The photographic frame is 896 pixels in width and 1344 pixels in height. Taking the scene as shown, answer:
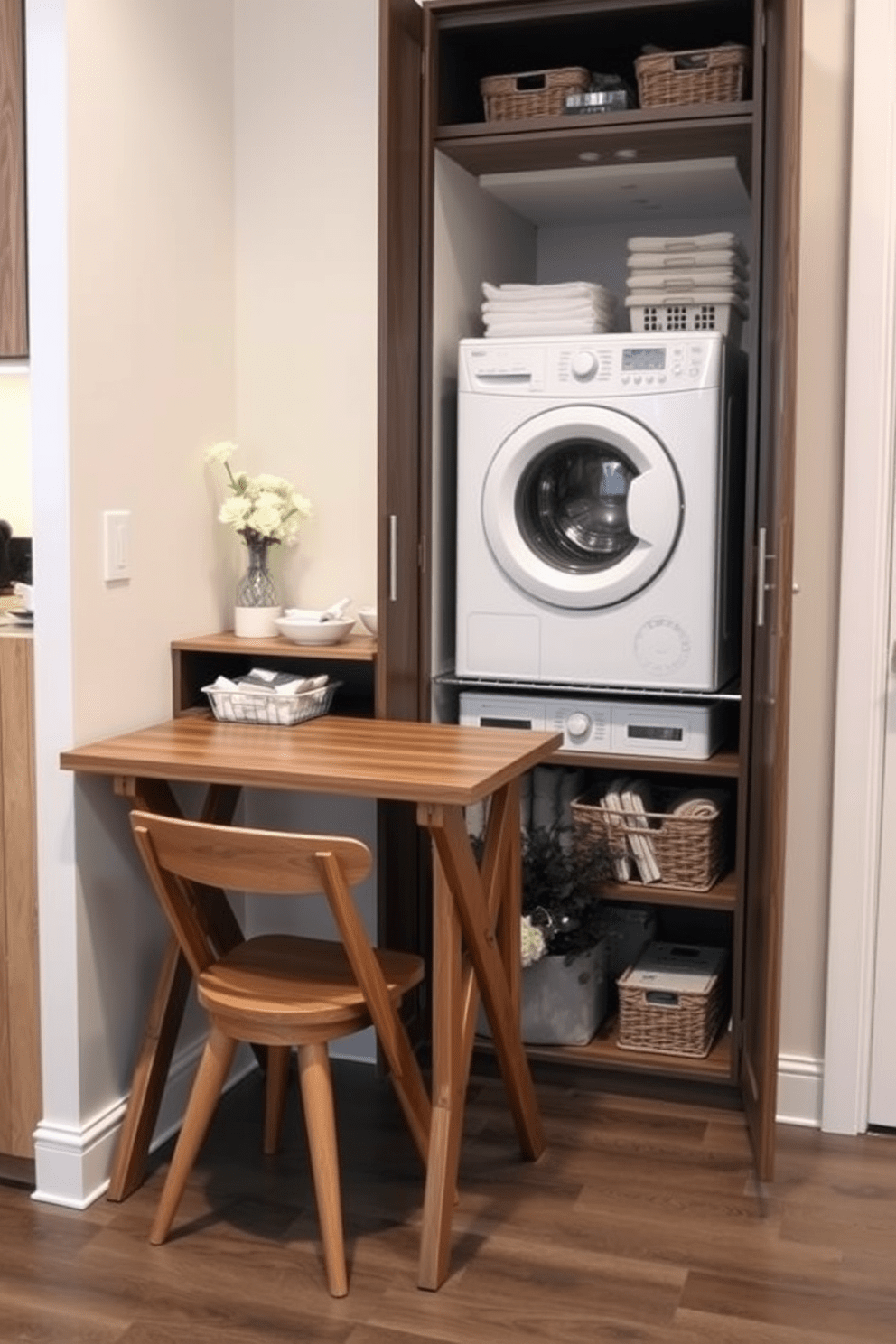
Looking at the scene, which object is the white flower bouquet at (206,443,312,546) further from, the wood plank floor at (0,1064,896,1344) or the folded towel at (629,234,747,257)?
the wood plank floor at (0,1064,896,1344)

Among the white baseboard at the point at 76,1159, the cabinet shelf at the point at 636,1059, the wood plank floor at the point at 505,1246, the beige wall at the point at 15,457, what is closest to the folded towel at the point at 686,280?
the beige wall at the point at 15,457

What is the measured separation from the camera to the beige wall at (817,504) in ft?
9.43

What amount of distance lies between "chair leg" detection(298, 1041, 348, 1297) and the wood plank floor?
0.05m

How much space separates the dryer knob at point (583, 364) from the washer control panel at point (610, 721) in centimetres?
68

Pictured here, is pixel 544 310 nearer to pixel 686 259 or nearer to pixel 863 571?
pixel 686 259

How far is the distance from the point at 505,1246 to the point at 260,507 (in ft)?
4.94

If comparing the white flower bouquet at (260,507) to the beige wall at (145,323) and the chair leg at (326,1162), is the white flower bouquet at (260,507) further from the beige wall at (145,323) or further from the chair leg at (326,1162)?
the chair leg at (326,1162)

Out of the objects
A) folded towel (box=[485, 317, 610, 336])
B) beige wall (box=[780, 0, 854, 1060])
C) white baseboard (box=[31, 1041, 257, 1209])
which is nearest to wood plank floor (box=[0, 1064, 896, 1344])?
white baseboard (box=[31, 1041, 257, 1209])

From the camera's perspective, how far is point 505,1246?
8.34 ft

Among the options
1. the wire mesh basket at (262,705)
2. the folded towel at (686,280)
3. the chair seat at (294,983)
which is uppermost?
the folded towel at (686,280)

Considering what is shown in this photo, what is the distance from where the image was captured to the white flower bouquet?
3086 millimetres

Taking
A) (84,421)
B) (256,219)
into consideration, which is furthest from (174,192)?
(84,421)

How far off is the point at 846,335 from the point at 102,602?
1502 mm

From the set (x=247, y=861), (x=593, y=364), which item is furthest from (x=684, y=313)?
(x=247, y=861)
